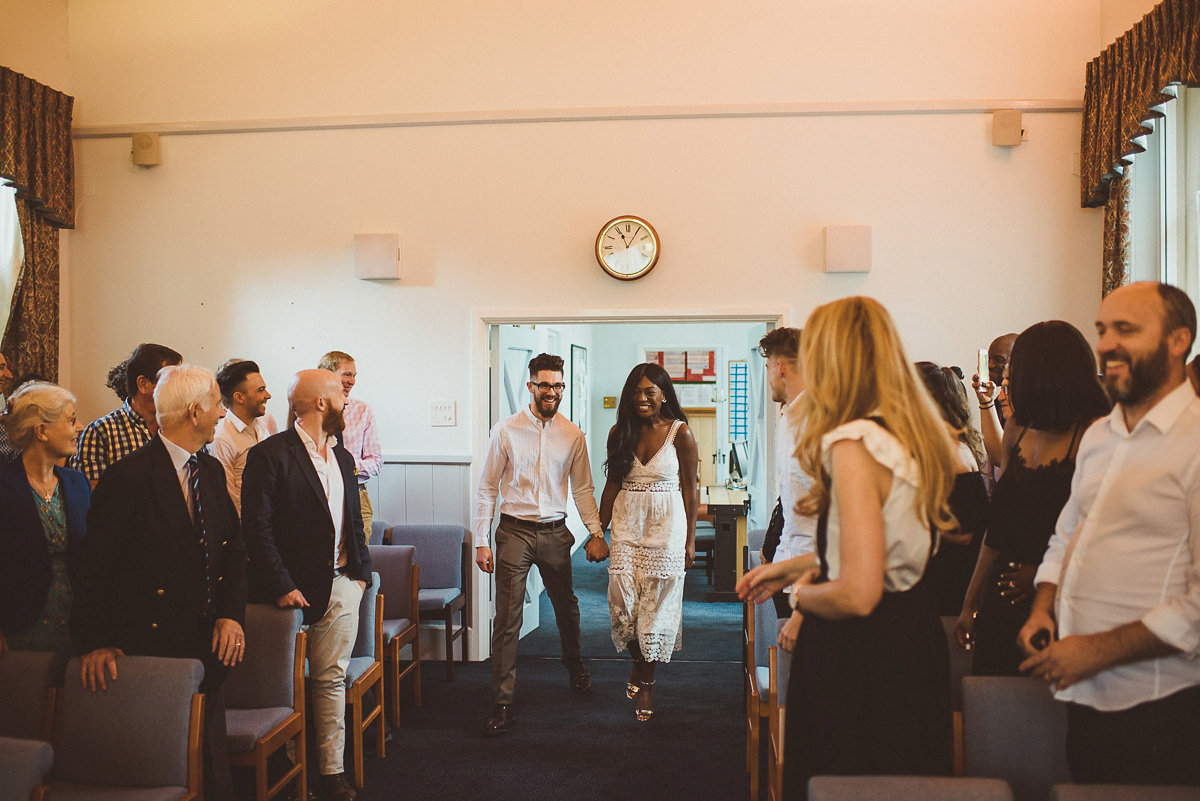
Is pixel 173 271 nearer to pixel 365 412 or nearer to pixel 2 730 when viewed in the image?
pixel 365 412

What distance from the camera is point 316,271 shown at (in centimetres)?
545

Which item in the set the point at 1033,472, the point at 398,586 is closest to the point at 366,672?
the point at 398,586

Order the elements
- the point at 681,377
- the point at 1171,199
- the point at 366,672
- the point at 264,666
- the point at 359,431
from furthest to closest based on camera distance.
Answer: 1. the point at 681,377
2. the point at 359,431
3. the point at 1171,199
4. the point at 366,672
5. the point at 264,666

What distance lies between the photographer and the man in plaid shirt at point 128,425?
3.65m

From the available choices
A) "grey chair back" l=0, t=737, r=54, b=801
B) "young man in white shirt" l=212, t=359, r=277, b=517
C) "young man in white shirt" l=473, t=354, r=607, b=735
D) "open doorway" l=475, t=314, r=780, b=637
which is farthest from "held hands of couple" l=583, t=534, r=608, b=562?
"open doorway" l=475, t=314, r=780, b=637

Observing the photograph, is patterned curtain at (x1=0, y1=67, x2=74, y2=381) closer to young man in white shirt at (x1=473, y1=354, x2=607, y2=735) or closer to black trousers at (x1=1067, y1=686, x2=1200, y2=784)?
young man in white shirt at (x1=473, y1=354, x2=607, y2=735)

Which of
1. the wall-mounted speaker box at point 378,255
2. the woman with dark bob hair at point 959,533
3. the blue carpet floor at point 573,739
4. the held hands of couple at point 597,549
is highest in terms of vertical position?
the wall-mounted speaker box at point 378,255

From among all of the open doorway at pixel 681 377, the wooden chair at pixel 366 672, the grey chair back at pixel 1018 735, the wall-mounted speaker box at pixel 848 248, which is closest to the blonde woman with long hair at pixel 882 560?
the grey chair back at pixel 1018 735

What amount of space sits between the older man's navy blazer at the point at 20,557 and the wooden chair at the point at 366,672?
3.94 ft

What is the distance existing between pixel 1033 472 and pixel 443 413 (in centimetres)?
368

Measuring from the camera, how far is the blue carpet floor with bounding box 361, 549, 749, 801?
3594mm

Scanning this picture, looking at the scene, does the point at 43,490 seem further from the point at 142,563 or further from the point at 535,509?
the point at 535,509

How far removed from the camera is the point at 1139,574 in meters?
1.71

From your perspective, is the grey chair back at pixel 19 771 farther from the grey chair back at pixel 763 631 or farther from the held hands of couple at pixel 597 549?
the held hands of couple at pixel 597 549
